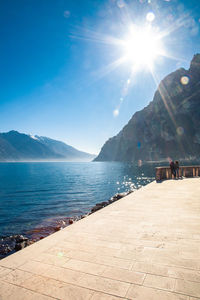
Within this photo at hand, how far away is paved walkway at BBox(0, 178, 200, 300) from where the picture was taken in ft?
8.59

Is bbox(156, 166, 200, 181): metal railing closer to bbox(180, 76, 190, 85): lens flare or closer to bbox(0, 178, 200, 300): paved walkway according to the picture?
bbox(0, 178, 200, 300): paved walkway

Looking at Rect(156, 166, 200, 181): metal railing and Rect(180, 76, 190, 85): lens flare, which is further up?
Rect(180, 76, 190, 85): lens flare

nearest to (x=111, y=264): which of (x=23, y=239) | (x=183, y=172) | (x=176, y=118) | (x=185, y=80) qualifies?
(x=23, y=239)

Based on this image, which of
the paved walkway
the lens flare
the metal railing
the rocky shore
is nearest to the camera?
the paved walkway

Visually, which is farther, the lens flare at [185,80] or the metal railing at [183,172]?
the lens flare at [185,80]

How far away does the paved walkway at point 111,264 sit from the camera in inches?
103

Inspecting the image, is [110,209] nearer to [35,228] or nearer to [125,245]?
[125,245]

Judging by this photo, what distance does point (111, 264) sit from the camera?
11.0ft

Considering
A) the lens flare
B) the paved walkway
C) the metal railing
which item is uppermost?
the lens flare

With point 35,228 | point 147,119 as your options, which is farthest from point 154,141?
point 35,228

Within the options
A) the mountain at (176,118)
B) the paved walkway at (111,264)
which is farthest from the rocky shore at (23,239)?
the mountain at (176,118)

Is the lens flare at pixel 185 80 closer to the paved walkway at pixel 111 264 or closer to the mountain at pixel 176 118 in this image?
the mountain at pixel 176 118

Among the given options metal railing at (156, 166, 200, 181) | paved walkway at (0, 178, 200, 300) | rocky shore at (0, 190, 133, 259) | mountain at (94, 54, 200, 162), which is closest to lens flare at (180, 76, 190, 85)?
mountain at (94, 54, 200, 162)

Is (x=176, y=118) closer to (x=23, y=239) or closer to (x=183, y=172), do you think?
(x=183, y=172)
